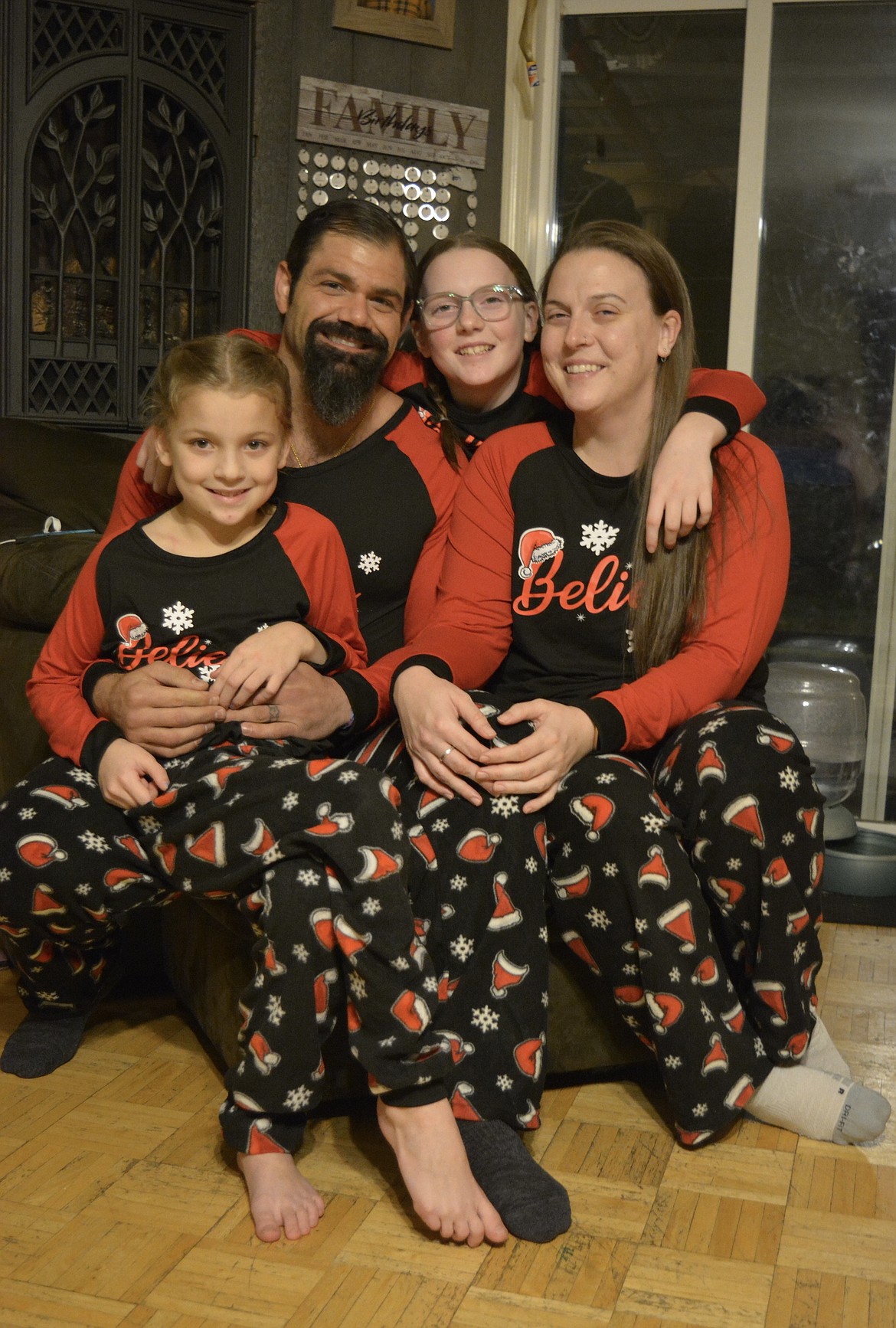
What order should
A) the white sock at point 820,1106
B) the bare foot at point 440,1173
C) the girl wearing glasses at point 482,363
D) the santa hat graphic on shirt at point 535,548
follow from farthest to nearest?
1. the girl wearing glasses at point 482,363
2. the santa hat graphic on shirt at point 535,548
3. the white sock at point 820,1106
4. the bare foot at point 440,1173

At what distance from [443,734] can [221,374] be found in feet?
1.88

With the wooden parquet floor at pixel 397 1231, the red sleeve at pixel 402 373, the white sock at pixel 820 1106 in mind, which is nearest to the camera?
the wooden parquet floor at pixel 397 1231

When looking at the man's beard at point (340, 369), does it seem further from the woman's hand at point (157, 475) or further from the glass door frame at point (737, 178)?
the glass door frame at point (737, 178)

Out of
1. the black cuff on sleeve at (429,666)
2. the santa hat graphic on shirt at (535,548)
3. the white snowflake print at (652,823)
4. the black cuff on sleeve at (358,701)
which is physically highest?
the santa hat graphic on shirt at (535,548)

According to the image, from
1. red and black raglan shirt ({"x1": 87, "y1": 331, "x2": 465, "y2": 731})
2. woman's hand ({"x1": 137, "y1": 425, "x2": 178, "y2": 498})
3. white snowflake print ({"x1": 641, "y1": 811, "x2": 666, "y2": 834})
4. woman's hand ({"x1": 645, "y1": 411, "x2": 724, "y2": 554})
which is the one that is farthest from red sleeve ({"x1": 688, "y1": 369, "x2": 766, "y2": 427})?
woman's hand ({"x1": 137, "y1": 425, "x2": 178, "y2": 498})

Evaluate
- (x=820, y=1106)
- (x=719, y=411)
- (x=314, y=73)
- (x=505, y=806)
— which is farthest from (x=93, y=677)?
(x=314, y=73)

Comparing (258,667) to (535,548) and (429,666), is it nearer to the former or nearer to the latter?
(429,666)

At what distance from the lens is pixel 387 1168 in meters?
1.51

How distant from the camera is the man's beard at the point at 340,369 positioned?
200 centimetres

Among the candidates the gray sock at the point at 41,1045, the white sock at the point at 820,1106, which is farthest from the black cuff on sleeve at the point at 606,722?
the gray sock at the point at 41,1045

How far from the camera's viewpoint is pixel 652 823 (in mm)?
1510

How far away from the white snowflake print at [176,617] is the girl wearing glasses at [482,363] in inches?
22.7

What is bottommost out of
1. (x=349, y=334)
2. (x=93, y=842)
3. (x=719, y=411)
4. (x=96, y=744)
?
(x=93, y=842)

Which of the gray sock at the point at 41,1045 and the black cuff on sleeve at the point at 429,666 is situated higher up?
the black cuff on sleeve at the point at 429,666
